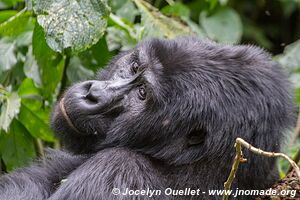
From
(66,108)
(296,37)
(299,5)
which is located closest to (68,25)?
(66,108)

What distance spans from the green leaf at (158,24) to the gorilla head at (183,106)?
0.73 m

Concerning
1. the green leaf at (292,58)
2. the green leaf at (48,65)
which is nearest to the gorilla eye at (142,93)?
the green leaf at (48,65)

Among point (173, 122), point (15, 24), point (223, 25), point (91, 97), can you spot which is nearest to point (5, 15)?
point (15, 24)

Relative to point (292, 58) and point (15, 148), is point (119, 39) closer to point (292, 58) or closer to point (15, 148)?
point (15, 148)

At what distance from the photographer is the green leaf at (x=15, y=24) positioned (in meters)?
3.12

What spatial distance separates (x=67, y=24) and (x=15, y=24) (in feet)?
2.17

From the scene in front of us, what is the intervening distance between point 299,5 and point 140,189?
382 centimetres

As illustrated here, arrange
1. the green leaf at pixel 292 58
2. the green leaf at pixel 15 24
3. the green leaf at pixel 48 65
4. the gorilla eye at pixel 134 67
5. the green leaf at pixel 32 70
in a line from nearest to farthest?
the gorilla eye at pixel 134 67
the green leaf at pixel 48 65
the green leaf at pixel 15 24
the green leaf at pixel 32 70
the green leaf at pixel 292 58

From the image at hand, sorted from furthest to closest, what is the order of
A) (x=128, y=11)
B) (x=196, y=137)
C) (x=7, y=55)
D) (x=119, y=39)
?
(x=128, y=11) → (x=119, y=39) → (x=7, y=55) → (x=196, y=137)

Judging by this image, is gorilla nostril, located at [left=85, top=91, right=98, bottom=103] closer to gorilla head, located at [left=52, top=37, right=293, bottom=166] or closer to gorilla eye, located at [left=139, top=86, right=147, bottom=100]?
gorilla head, located at [left=52, top=37, right=293, bottom=166]

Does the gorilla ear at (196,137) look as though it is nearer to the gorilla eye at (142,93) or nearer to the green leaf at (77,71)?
the gorilla eye at (142,93)

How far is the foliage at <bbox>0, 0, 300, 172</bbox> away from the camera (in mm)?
2574

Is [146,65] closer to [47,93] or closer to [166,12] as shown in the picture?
[47,93]

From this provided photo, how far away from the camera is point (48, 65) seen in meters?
3.15
